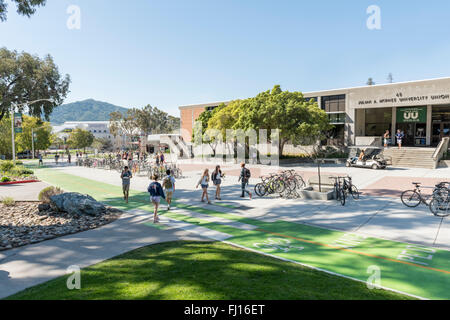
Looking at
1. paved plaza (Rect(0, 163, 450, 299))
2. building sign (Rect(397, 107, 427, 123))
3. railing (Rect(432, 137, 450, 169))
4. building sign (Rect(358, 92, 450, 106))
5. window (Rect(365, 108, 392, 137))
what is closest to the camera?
paved plaza (Rect(0, 163, 450, 299))

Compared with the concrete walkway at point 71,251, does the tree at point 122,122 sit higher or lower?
higher

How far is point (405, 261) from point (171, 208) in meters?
9.07

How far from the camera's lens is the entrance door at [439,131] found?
36188 millimetres

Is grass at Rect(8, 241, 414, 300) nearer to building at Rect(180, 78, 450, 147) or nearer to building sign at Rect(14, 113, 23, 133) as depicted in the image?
building sign at Rect(14, 113, 23, 133)

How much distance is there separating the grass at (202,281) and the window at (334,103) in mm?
36679

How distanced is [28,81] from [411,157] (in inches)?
1710

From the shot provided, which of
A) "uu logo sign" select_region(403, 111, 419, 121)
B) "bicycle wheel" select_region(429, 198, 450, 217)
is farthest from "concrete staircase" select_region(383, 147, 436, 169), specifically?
"bicycle wheel" select_region(429, 198, 450, 217)

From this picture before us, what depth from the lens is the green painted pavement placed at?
620cm

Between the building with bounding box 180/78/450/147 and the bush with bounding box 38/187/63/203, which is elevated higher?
the building with bounding box 180/78/450/147

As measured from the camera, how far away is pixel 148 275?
19.6 ft

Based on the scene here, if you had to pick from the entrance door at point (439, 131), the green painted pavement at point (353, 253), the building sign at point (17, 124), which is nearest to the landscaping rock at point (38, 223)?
the green painted pavement at point (353, 253)

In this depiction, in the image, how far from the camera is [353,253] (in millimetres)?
7801

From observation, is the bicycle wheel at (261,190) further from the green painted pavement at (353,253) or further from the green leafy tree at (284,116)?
the green leafy tree at (284,116)
